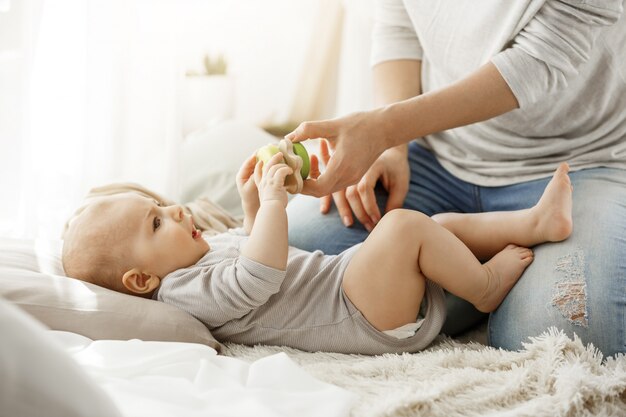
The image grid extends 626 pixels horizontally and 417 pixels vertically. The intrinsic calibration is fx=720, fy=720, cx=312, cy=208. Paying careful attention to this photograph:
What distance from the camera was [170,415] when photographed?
0.85 m

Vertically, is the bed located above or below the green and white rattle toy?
below

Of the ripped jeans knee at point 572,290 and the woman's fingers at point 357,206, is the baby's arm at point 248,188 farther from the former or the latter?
the ripped jeans knee at point 572,290

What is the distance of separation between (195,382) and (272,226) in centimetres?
31

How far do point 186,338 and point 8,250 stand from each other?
16.7 inches

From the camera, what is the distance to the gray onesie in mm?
1193

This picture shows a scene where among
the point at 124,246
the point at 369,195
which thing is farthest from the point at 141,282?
the point at 369,195

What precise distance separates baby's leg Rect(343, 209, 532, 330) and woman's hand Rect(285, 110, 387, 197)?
0.43 ft

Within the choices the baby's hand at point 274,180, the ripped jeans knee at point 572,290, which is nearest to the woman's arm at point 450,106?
the baby's hand at point 274,180

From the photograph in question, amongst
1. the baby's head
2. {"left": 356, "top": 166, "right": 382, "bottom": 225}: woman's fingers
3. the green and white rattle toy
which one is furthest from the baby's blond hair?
{"left": 356, "top": 166, "right": 382, "bottom": 225}: woman's fingers

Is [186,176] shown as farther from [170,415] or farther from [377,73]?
[170,415]

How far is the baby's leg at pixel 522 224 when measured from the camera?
1267 mm

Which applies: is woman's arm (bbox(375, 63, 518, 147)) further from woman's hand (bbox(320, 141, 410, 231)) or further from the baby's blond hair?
the baby's blond hair

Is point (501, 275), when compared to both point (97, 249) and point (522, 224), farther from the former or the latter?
point (97, 249)

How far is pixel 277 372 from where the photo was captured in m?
0.99
